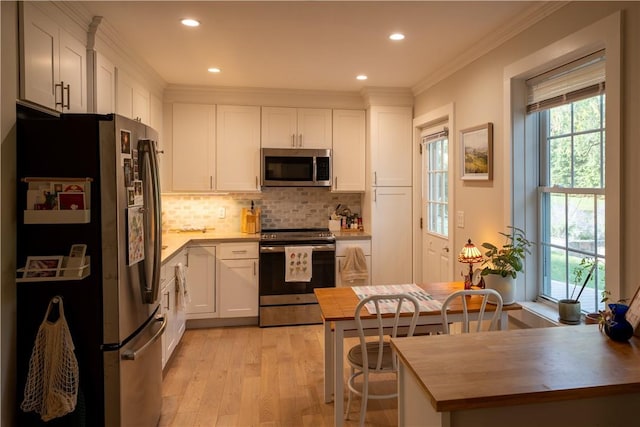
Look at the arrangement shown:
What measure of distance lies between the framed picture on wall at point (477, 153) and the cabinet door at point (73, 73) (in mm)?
2599

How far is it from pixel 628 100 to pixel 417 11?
1.22m

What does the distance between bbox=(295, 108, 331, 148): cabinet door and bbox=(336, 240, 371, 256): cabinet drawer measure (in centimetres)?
107

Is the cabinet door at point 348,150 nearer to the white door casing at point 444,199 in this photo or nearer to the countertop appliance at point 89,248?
the white door casing at point 444,199

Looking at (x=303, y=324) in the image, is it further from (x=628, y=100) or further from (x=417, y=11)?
(x=628, y=100)

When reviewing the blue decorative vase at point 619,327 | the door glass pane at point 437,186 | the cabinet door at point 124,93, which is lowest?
the blue decorative vase at point 619,327

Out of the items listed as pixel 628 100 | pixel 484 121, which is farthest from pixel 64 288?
pixel 484 121

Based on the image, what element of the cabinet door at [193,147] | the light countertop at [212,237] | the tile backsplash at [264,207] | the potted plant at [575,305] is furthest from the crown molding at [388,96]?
the potted plant at [575,305]

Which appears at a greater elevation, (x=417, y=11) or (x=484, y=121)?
(x=417, y=11)

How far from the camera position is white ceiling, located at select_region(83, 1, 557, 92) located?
7.93 ft

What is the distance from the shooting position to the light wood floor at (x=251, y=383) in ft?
8.30

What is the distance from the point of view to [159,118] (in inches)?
162

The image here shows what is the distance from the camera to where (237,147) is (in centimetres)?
440

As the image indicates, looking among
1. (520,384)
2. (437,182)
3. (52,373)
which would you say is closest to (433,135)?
(437,182)

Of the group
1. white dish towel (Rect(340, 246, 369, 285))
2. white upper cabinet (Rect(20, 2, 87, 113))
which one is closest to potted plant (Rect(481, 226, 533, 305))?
white dish towel (Rect(340, 246, 369, 285))
